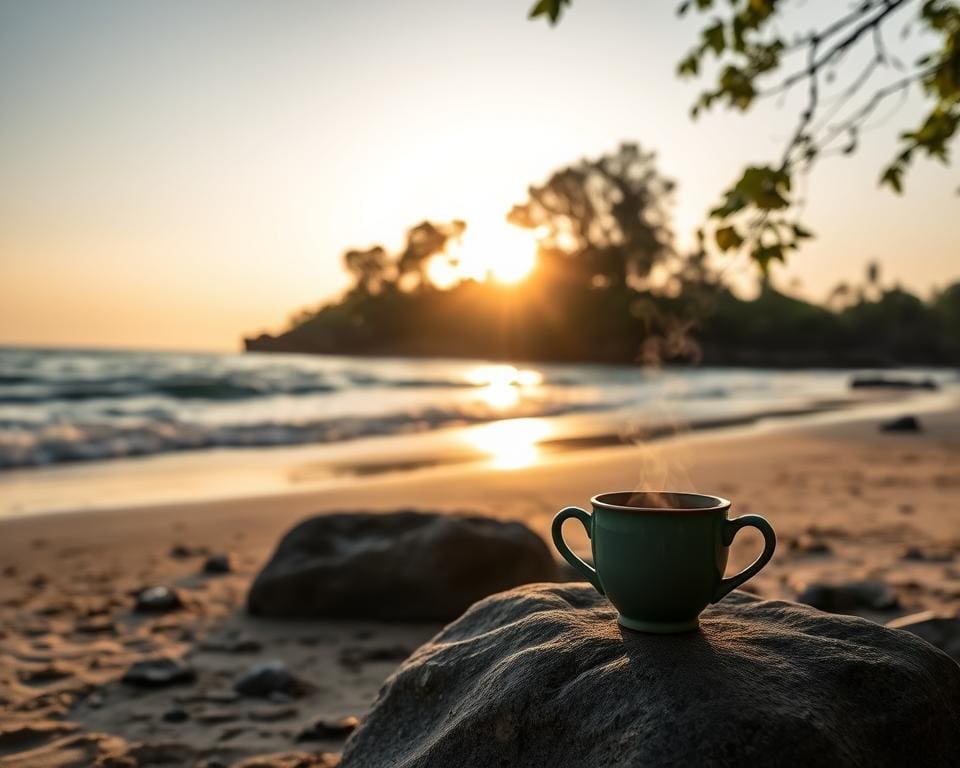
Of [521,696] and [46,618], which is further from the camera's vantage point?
[46,618]

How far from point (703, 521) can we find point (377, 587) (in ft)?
10.3

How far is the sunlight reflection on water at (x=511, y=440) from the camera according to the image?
37.7ft

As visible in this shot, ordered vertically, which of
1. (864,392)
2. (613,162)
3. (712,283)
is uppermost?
(613,162)

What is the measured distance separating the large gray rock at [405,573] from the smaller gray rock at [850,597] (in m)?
1.50

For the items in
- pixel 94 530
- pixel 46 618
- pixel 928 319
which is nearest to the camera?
pixel 46 618

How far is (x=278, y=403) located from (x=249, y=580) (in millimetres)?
15230

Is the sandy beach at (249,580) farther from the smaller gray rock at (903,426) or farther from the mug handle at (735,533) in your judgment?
the smaller gray rock at (903,426)

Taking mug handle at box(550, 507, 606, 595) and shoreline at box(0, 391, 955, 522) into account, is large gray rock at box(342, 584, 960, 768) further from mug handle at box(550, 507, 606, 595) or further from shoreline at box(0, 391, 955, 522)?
shoreline at box(0, 391, 955, 522)

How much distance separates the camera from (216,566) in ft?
18.1

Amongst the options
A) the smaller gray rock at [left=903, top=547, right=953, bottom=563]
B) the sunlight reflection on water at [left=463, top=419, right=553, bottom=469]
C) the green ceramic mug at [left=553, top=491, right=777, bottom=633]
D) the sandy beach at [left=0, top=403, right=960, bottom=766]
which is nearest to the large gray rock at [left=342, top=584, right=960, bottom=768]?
the green ceramic mug at [left=553, top=491, right=777, bottom=633]

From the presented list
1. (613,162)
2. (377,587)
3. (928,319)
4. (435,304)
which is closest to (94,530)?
(377,587)

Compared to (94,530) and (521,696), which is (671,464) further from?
(521,696)

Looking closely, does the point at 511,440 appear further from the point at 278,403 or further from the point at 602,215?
the point at 602,215

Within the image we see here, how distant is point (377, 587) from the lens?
4.55 metres
